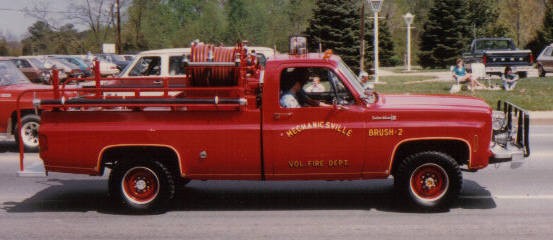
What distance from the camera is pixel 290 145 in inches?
301

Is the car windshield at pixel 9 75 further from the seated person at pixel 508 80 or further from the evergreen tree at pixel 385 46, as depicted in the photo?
the evergreen tree at pixel 385 46

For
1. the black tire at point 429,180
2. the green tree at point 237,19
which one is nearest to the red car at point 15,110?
the black tire at point 429,180

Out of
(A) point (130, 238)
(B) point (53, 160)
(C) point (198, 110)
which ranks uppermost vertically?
(C) point (198, 110)

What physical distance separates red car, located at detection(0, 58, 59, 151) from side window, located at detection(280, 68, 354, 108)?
6242 mm

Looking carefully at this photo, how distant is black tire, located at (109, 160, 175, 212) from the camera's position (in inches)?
312

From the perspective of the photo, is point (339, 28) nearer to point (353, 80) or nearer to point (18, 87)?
point (18, 87)

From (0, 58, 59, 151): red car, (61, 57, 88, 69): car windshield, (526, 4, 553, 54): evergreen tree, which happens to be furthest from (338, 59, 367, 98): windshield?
(526, 4, 553, 54): evergreen tree

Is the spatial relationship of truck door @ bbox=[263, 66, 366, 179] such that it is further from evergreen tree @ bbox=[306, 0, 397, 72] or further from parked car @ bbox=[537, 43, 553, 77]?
evergreen tree @ bbox=[306, 0, 397, 72]

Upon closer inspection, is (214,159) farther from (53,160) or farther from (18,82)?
(18,82)

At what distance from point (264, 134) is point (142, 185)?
1.58 metres

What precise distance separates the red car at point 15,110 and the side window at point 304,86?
20.5 feet

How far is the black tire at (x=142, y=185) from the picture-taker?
792 cm

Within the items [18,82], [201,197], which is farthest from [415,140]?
[18,82]

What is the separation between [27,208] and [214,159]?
2544 millimetres
